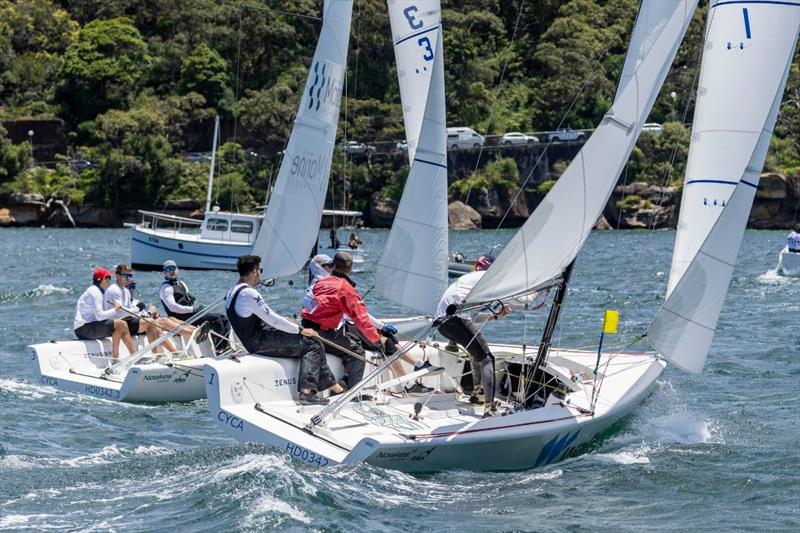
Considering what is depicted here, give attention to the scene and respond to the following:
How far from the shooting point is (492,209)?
73.9 meters

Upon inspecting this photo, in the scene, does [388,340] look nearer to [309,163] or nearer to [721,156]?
[721,156]

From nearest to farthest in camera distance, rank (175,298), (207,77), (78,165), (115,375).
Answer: (115,375), (175,298), (78,165), (207,77)

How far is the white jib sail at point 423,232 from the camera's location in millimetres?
15289

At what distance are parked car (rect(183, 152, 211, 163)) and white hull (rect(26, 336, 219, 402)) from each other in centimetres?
6238

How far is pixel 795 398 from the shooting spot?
49.0ft

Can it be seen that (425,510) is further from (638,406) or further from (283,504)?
(638,406)

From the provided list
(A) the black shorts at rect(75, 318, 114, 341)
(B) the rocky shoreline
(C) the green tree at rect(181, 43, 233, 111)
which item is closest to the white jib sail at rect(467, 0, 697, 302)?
(A) the black shorts at rect(75, 318, 114, 341)

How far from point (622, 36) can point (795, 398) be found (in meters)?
70.4

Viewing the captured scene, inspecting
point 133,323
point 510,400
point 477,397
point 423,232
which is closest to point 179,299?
point 133,323

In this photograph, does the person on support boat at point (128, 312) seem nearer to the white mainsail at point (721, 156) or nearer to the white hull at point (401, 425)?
the white hull at point (401, 425)

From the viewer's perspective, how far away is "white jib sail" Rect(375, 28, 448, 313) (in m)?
15.3

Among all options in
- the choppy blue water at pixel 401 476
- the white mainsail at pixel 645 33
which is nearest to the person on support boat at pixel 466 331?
the choppy blue water at pixel 401 476

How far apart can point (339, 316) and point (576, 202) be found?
2.56 m

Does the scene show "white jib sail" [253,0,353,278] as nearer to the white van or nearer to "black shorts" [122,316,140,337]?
"black shorts" [122,316,140,337]
